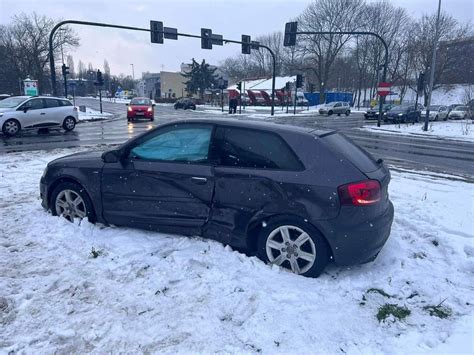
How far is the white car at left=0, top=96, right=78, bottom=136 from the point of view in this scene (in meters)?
15.2

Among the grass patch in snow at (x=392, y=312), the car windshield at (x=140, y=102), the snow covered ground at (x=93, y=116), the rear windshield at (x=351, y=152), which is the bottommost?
the grass patch in snow at (x=392, y=312)

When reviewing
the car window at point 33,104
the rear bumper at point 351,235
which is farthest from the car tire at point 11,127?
the rear bumper at point 351,235

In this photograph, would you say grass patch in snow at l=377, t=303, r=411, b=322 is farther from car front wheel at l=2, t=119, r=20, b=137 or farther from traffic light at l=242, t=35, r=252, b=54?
traffic light at l=242, t=35, r=252, b=54

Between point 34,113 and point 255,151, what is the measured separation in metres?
15.4

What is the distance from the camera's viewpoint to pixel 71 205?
4676 millimetres

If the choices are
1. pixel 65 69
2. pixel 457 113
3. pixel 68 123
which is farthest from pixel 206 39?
pixel 457 113

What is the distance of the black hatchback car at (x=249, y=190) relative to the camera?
3.53m

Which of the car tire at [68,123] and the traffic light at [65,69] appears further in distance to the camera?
the traffic light at [65,69]

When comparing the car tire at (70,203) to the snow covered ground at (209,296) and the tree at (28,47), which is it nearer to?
the snow covered ground at (209,296)

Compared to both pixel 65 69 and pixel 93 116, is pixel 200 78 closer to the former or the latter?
pixel 93 116

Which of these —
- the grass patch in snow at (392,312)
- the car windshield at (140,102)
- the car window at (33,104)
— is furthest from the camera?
the car windshield at (140,102)

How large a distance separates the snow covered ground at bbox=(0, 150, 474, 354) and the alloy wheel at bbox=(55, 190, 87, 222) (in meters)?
0.17

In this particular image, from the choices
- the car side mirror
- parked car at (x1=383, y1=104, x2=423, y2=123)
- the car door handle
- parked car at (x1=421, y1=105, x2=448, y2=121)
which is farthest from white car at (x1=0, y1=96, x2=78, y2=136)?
parked car at (x1=421, y1=105, x2=448, y2=121)

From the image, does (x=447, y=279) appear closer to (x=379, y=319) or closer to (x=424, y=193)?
(x=379, y=319)
